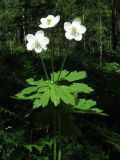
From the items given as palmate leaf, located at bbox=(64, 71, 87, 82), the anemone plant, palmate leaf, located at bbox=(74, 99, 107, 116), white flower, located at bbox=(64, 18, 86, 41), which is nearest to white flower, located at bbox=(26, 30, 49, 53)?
the anemone plant

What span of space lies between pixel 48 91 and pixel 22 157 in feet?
5.48

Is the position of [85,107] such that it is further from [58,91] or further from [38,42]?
[38,42]

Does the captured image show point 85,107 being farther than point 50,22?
Yes


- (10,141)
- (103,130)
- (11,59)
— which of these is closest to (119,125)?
(103,130)

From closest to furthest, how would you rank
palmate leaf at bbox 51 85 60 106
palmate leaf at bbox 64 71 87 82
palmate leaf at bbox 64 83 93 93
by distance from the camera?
palmate leaf at bbox 51 85 60 106
palmate leaf at bbox 64 83 93 93
palmate leaf at bbox 64 71 87 82

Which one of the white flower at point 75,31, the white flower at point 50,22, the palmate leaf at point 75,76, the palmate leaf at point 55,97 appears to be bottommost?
the palmate leaf at point 55,97

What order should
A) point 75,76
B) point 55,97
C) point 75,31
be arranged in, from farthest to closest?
point 75,76 < point 75,31 < point 55,97

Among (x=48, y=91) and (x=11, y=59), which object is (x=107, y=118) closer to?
(x=48, y=91)

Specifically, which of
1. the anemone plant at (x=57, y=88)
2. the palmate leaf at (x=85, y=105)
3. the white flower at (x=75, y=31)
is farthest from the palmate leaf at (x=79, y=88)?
the white flower at (x=75, y=31)

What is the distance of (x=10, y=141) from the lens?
4145 millimetres

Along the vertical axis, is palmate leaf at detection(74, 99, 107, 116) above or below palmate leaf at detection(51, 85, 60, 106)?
below

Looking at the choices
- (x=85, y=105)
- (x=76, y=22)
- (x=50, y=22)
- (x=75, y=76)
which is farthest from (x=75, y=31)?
(x=85, y=105)

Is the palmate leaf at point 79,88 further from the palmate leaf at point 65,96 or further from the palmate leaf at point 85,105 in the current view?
the palmate leaf at point 85,105

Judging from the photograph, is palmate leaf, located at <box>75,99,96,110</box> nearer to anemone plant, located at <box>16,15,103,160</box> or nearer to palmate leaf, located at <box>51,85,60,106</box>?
anemone plant, located at <box>16,15,103,160</box>
